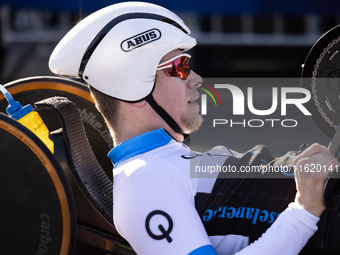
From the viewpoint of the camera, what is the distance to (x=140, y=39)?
204 cm

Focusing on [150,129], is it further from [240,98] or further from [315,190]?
[315,190]

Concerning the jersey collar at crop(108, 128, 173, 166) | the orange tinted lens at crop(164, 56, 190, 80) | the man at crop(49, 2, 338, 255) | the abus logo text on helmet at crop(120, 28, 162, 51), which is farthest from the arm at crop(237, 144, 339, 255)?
the abus logo text on helmet at crop(120, 28, 162, 51)

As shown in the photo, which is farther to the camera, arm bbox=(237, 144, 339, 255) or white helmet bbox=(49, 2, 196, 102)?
white helmet bbox=(49, 2, 196, 102)

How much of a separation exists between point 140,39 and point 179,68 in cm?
23

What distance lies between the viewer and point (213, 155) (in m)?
2.06

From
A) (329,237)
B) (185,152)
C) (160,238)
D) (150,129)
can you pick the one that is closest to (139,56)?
(150,129)

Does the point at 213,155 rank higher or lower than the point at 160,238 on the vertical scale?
higher

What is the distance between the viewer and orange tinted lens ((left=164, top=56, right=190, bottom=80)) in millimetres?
2131

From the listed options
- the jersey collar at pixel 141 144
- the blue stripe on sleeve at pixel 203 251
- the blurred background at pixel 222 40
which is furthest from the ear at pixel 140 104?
the blurred background at pixel 222 40

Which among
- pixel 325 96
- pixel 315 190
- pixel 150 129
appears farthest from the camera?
pixel 150 129

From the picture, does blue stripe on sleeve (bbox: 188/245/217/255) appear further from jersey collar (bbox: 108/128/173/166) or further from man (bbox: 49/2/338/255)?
jersey collar (bbox: 108/128/173/166)

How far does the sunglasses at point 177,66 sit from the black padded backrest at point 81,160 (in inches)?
19.4

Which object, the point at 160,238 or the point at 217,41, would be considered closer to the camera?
the point at 160,238

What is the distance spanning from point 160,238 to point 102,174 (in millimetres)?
713
